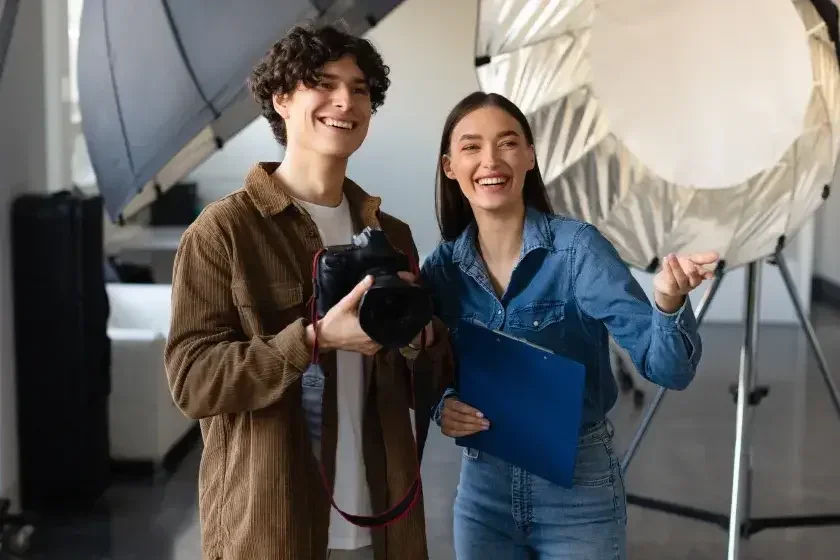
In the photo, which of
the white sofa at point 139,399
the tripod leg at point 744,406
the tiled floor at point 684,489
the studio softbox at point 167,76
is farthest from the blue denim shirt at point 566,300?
the white sofa at point 139,399

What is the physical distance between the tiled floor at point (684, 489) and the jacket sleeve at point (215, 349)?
1699mm

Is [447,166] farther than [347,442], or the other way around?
[447,166]

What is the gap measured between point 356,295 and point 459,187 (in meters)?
0.46

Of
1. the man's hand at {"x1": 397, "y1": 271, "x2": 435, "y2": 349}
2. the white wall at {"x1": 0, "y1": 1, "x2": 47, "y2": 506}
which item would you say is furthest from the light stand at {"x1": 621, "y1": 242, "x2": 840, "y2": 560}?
the white wall at {"x1": 0, "y1": 1, "x2": 47, "y2": 506}

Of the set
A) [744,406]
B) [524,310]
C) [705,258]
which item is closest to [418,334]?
[524,310]

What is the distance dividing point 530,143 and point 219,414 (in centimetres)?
60

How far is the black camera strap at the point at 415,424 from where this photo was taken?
98cm

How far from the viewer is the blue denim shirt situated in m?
1.07

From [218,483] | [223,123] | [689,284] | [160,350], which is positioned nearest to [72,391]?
[160,350]

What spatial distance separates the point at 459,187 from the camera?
1.27 meters

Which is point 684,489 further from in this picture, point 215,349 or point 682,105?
point 215,349

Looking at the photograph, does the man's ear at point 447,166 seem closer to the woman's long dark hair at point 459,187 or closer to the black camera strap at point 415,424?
the woman's long dark hair at point 459,187

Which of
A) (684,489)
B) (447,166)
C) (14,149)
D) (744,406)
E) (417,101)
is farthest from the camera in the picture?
(417,101)

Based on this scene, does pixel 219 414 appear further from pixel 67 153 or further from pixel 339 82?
pixel 67 153
